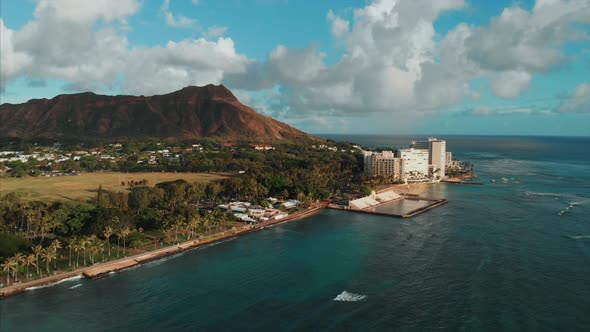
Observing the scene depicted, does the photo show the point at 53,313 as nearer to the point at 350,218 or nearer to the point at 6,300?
the point at 6,300

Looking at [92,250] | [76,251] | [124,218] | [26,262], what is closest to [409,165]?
[124,218]

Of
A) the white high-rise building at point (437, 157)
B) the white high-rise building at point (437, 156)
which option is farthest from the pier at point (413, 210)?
the white high-rise building at point (437, 156)

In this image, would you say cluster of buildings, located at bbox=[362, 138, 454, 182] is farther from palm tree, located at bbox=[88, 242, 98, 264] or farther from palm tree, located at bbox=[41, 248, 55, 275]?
palm tree, located at bbox=[41, 248, 55, 275]

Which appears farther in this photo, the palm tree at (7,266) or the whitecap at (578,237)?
the whitecap at (578,237)

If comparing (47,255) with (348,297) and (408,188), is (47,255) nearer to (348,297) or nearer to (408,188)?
(348,297)

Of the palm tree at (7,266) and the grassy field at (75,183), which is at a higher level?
the grassy field at (75,183)

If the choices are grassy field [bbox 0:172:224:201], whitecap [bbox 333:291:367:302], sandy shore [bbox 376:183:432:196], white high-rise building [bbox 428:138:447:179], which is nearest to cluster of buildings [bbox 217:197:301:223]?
sandy shore [bbox 376:183:432:196]

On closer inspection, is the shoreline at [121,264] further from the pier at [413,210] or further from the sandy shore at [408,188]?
the sandy shore at [408,188]
